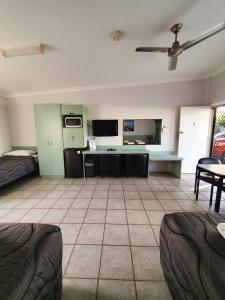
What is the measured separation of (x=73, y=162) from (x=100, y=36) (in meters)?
2.92

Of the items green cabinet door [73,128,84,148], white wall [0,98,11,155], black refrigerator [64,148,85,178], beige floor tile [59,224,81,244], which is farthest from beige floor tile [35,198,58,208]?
white wall [0,98,11,155]

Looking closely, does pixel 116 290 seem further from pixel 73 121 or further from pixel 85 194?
pixel 73 121

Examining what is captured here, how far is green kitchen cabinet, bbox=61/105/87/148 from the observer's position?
3809 millimetres

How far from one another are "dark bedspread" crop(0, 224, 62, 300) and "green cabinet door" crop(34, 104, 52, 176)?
121 inches

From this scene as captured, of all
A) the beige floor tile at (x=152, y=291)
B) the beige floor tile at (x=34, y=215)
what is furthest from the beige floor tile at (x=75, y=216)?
the beige floor tile at (x=152, y=291)

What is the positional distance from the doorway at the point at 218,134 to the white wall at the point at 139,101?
56 cm

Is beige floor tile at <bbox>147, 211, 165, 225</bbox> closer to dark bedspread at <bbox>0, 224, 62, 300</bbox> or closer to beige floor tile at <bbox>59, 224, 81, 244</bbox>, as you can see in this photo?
beige floor tile at <bbox>59, 224, 81, 244</bbox>

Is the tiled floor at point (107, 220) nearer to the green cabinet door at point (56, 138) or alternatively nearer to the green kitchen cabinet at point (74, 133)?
the green cabinet door at point (56, 138)

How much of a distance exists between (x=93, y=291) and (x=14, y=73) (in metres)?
4.13

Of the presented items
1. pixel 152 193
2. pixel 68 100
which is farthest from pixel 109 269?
pixel 68 100

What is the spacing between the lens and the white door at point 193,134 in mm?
4047

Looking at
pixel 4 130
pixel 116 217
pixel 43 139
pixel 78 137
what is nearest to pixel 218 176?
pixel 116 217

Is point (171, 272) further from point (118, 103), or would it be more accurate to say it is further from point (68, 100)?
point (68, 100)

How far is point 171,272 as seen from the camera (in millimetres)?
1028
